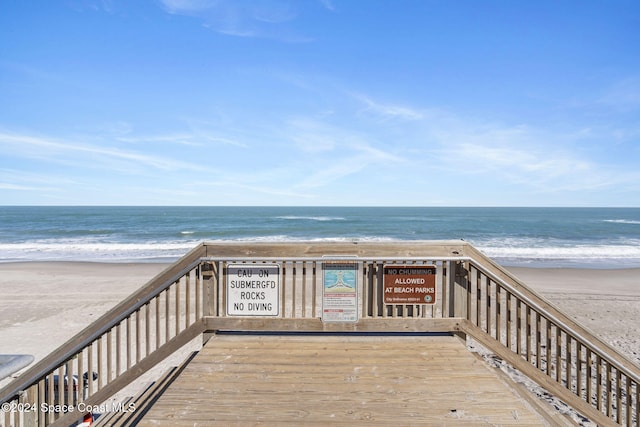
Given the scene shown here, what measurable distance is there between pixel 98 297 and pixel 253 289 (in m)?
9.88

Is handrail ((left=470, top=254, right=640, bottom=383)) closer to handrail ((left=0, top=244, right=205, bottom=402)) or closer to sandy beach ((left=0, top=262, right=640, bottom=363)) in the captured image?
handrail ((left=0, top=244, right=205, bottom=402))

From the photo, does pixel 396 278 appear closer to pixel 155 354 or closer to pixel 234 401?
pixel 234 401

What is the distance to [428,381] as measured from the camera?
293 centimetres

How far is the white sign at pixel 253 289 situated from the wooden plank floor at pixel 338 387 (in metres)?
0.33

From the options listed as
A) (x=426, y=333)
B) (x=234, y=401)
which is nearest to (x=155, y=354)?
(x=234, y=401)

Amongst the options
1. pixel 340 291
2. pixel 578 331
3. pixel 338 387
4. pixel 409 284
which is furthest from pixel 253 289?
pixel 578 331

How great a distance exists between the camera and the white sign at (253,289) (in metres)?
3.75

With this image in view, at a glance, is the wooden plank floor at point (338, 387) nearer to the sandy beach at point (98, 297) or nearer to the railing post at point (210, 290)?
the railing post at point (210, 290)

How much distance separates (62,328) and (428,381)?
358 inches

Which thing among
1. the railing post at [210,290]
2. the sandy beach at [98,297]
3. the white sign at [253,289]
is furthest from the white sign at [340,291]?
the sandy beach at [98,297]

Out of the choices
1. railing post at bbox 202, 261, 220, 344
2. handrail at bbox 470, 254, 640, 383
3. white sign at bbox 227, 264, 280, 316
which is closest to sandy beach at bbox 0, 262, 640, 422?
railing post at bbox 202, 261, 220, 344

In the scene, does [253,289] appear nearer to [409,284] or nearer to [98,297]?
[409,284]

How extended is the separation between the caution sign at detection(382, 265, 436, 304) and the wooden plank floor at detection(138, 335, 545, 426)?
18.7 inches

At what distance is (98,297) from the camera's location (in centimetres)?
1077
